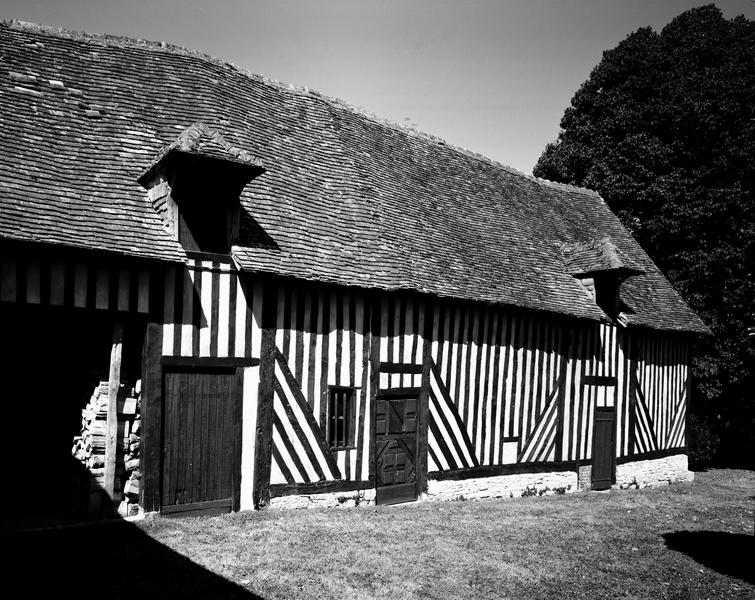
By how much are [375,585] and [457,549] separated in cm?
202

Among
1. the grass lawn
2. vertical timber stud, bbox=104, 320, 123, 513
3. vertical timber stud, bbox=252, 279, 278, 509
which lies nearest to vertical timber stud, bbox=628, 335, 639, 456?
the grass lawn

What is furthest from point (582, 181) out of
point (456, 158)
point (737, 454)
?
point (737, 454)

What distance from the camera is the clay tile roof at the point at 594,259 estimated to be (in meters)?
15.7

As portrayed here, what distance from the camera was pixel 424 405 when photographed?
12.6m

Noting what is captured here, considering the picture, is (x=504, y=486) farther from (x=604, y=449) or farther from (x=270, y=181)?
(x=270, y=181)

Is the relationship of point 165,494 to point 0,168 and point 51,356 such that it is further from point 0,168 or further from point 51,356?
point 0,168

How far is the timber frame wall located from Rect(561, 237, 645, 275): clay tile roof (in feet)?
4.69

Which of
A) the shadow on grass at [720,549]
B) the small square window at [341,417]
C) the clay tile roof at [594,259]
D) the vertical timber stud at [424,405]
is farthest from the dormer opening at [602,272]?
the small square window at [341,417]

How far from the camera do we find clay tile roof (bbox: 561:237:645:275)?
15.7 metres

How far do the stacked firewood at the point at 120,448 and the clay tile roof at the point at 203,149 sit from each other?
326 centimetres

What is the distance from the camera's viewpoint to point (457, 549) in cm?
920

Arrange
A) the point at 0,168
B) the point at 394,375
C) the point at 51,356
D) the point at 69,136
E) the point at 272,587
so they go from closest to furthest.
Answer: the point at 272,587 < the point at 0,168 < the point at 69,136 < the point at 51,356 < the point at 394,375

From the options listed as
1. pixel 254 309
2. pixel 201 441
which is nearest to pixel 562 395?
pixel 254 309

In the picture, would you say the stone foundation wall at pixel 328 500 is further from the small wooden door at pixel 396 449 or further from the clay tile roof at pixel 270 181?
the clay tile roof at pixel 270 181
